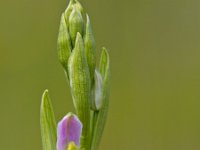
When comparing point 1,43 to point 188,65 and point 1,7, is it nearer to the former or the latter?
point 1,7

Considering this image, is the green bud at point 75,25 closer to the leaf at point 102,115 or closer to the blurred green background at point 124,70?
the leaf at point 102,115

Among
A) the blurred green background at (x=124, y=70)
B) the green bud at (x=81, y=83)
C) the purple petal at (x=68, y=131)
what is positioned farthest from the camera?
the blurred green background at (x=124, y=70)

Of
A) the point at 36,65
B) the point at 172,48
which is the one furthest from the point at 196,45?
the point at 36,65

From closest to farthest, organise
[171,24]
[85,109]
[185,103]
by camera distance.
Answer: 1. [85,109]
2. [185,103]
3. [171,24]

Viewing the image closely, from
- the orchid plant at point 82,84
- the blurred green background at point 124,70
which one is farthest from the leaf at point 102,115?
the blurred green background at point 124,70

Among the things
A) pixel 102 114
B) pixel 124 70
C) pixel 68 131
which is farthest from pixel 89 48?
pixel 124 70

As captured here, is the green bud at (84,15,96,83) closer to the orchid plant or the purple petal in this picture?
the orchid plant

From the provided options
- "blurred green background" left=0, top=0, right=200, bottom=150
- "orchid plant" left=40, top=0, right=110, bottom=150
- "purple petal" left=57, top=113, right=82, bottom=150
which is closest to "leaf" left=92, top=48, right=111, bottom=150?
"orchid plant" left=40, top=0, right=110, bottom=150
